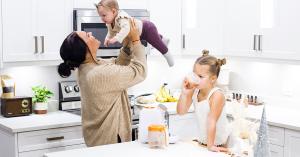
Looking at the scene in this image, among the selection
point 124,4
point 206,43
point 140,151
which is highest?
point 124,4

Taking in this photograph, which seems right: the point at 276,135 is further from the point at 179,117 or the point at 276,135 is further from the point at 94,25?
the point at 94,25

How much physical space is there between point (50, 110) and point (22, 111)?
1.12 ft

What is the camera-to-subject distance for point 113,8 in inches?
129

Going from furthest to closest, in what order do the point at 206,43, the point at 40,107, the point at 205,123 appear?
the point at 206,43 < the point at 40,107 < the point at 205,123

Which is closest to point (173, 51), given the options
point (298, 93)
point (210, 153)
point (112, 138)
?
point (298, 93)

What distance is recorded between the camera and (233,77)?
539 cm

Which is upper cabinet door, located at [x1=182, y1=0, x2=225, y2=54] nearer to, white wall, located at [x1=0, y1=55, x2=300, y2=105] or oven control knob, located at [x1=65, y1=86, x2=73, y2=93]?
white wall, located at [x1=0, y1=55, x2=300, y2=105]

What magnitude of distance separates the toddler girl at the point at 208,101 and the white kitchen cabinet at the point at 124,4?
1.82 metres

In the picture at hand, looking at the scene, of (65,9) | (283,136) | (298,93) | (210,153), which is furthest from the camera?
(298,93)

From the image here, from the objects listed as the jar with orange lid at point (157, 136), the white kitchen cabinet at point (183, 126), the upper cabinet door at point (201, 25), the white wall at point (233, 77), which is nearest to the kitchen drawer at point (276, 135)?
the white wall at point (233, 77)

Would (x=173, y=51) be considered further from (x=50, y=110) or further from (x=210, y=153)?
(x=210, y=153)

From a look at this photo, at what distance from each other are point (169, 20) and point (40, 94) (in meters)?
1.46

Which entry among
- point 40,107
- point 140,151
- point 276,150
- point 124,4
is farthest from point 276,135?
point 40,107

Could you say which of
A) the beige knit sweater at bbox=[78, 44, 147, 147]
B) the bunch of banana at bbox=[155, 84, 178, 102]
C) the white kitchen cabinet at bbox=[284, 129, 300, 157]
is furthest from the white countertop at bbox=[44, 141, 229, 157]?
Answer: the bunch of banana at bbox=[155, 84, 178, 102]
